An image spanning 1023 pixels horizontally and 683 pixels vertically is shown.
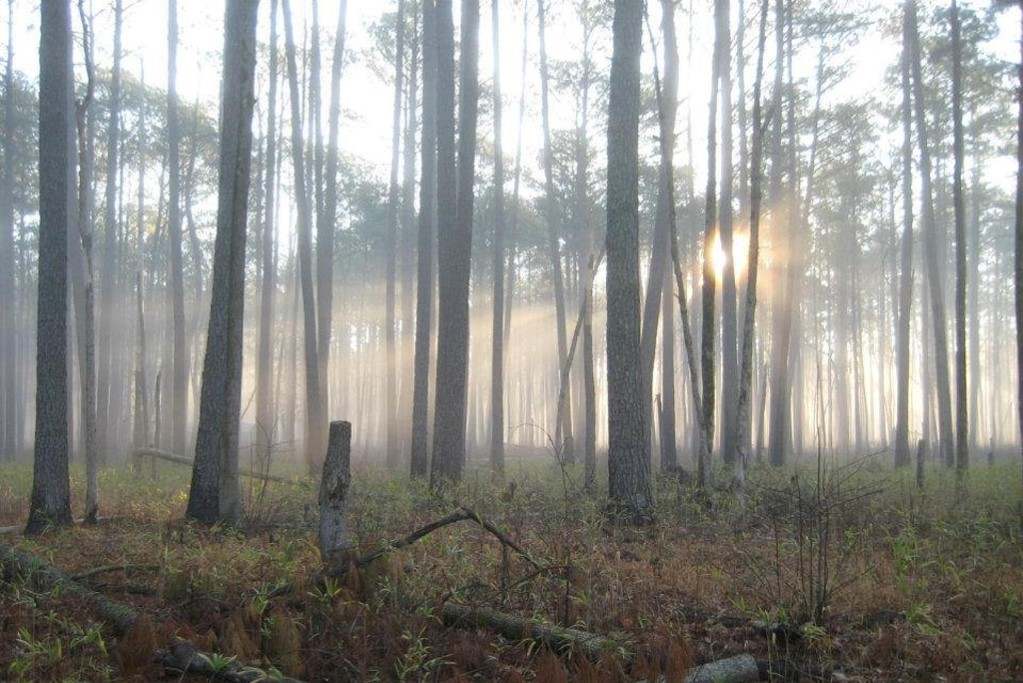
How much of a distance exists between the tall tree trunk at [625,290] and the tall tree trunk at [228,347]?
486 cm

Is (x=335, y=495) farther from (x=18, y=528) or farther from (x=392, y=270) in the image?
(x=392, y=270)

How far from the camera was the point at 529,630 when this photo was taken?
523cm

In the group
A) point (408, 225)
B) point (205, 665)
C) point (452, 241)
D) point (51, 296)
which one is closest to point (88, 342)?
point (51, 296)

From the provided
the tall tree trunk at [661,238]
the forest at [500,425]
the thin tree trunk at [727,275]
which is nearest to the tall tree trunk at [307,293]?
the forest at [500,425]

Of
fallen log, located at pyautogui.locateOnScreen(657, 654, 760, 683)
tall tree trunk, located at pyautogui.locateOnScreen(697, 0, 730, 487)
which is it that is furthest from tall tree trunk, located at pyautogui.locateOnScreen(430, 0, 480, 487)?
fallen log, located at pyautogui.locateOnScreen(657, 654, 760, 683)

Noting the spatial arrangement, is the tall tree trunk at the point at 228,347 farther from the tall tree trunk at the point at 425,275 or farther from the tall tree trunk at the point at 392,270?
the tall tree trunk at the point at 392,270

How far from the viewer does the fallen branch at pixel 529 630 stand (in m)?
4.93

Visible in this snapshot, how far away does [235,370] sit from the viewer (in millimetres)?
9852

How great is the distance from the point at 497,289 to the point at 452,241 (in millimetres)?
5091

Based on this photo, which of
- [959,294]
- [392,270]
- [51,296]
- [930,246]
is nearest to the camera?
[51,296]

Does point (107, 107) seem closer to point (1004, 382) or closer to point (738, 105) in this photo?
point (738, 105)

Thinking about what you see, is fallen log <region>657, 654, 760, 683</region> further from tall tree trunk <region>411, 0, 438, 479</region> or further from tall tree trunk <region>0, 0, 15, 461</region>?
tall tree trunk <region>0, 0, 15, 461</region>

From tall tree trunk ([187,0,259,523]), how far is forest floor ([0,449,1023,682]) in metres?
0.65

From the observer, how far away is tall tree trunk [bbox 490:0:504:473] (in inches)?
745
